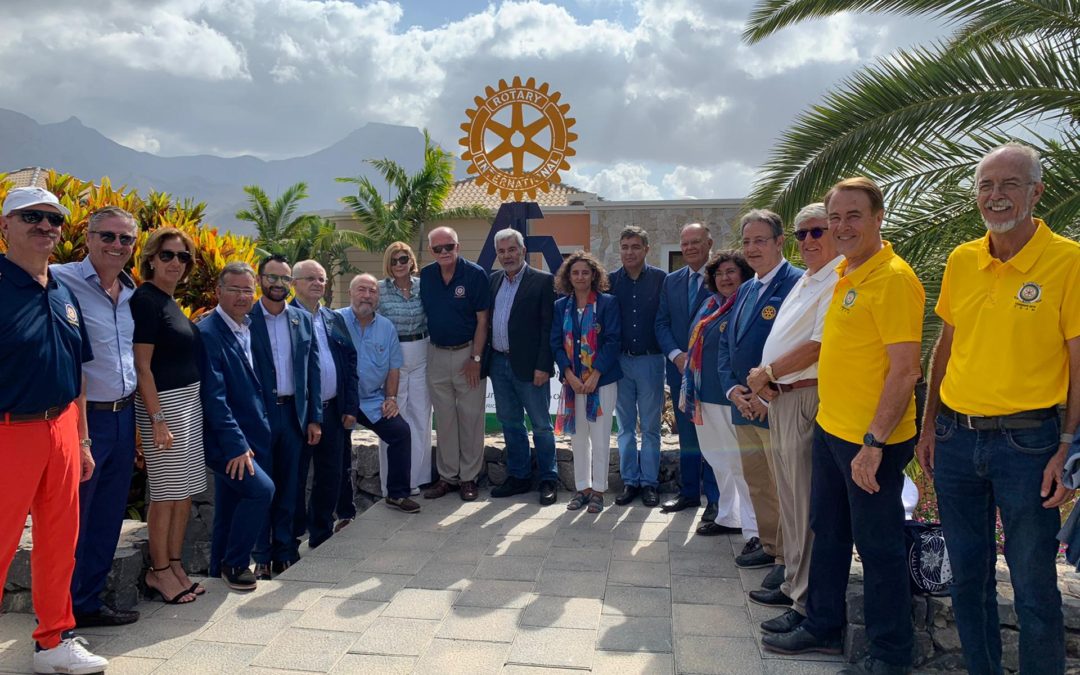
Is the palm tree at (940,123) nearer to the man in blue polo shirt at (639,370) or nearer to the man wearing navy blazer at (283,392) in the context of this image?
the man in blue polo shirt at (639,370)

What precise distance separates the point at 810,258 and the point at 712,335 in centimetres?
128

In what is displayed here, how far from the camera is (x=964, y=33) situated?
575cm

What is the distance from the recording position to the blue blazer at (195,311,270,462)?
395 cm

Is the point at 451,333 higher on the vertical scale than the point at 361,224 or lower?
lower

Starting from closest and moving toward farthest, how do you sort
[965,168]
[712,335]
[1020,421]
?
[1020,421], [712,335], [965,168]

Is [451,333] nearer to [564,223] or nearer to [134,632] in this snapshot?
[134,632]

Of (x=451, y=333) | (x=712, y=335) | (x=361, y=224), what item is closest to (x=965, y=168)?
(x=712, y=335)

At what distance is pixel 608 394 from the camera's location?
5566mm

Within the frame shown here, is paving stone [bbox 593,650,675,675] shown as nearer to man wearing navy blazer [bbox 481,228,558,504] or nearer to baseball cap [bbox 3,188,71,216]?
man wearing navy blazer [bbox 481,228,558,504]

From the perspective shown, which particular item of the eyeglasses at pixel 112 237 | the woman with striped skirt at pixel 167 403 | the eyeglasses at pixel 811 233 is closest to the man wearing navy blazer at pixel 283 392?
the woman with striped skirt at pixel 167 403

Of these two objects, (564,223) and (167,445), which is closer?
(167,445)

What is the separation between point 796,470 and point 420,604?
2.03 metres

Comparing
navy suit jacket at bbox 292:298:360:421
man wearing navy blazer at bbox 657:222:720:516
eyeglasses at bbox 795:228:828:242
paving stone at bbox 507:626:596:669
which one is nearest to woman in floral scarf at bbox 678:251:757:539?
man wearing navy blazer at bbox 657:222:720:516

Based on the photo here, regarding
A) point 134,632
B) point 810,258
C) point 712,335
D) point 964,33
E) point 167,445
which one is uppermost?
point 964,33
